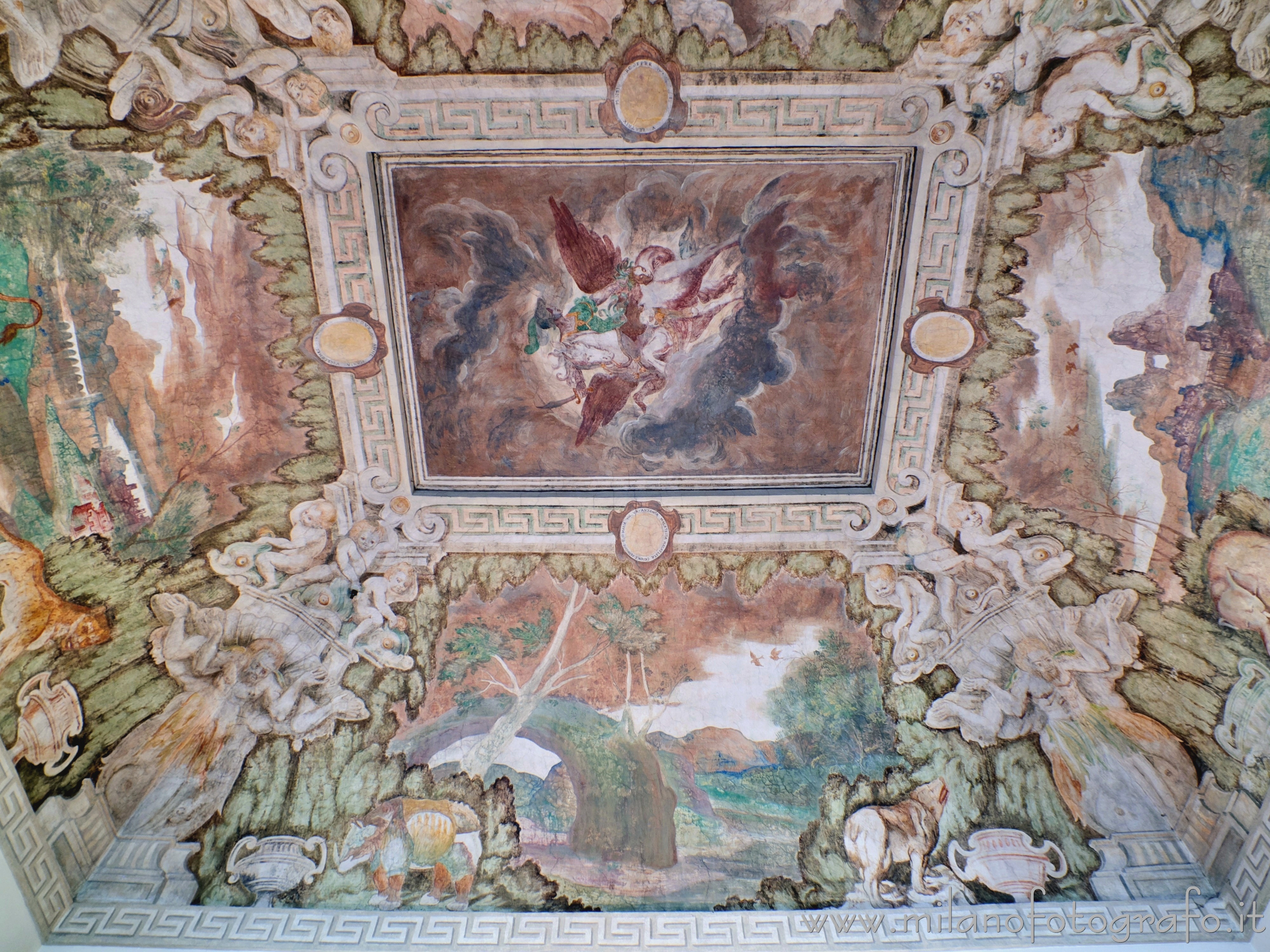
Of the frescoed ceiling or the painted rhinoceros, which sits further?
the painted rhinoceros

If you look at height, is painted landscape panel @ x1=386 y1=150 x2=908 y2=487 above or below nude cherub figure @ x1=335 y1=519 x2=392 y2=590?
above

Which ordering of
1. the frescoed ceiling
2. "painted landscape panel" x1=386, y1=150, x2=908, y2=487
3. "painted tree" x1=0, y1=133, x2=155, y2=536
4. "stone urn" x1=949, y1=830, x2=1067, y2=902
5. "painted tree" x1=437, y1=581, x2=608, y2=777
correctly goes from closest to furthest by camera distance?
"painted tree" x1=0, y1=133, x2=155, y2=536
the frescoed ceiling
"painted landscape panel" x1=386, y1=150, x2=908, y2=487
"stone urn" x1=949, y1=830, x2=1067, y2=902
"painted tree" x1=437, y1=581, x2=608, y2=777

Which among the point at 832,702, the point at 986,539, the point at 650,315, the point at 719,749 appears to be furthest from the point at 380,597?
the point at 986,539

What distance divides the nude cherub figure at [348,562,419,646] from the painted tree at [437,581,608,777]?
0.67 meters

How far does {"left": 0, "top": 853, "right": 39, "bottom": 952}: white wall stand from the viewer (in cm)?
748

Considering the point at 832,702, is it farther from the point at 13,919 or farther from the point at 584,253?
the point at 13,919

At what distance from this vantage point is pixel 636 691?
9172mm

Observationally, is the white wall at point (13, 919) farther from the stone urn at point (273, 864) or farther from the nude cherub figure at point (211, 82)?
the nude cherub figure at point (211, 82)

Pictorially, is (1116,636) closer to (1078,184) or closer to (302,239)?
(1078,184)

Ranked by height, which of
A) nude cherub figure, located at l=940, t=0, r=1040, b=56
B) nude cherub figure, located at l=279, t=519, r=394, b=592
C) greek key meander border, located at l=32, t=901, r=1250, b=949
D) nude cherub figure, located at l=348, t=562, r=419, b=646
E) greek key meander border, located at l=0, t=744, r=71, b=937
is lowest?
greek key meander border, located at l=32, t=901, r=1250, b=949

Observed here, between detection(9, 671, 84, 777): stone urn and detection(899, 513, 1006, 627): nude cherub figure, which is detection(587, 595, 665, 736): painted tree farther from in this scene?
detection(9, 671, 84, 777): stone urn

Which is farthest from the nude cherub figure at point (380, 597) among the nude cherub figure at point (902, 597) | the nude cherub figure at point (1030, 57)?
the nude cherub figure at point (1030, 57)

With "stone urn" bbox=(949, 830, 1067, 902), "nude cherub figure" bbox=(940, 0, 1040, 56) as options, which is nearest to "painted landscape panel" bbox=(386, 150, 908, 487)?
"nude cherub figure" bbox=(940, 0, 1040, 56)

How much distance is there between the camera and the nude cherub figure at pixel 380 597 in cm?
895
